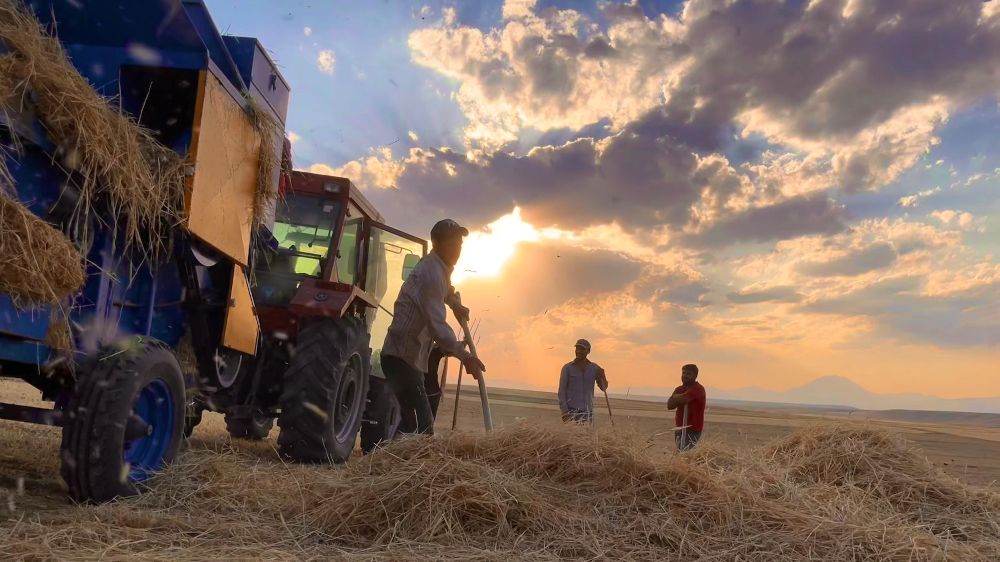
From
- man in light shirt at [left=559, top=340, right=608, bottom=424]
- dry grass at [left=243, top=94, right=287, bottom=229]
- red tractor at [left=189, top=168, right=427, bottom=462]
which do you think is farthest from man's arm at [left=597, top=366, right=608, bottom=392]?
dry grass at [left=243, top=94, right=287, bottom=229]

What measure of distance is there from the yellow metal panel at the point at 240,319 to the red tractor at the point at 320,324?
0.25 metres

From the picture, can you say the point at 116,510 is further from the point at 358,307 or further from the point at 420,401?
the point at 358,307

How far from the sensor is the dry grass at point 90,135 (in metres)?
3.19

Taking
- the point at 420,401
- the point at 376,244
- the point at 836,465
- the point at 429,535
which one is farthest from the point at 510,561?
the point at 376,244

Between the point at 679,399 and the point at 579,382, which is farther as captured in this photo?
the point at 579,382

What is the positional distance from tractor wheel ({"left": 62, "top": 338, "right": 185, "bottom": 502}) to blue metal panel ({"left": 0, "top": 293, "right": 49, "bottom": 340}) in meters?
0.35

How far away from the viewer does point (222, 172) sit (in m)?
4.40

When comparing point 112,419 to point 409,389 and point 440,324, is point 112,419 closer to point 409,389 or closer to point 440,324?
point 409,389

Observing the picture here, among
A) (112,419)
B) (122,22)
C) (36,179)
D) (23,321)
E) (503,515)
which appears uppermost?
(122,22)

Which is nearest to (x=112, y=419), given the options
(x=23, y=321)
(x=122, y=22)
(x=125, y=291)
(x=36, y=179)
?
(x=23, y=321)

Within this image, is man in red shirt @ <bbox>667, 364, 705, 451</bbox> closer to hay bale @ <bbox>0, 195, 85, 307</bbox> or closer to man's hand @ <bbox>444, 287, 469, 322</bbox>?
man's hand @ <bbox>444, 287, 469, 322</bbox>

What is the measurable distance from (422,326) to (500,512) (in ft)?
5.40

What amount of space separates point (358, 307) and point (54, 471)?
2.56 metres

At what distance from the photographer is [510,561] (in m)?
2.96
